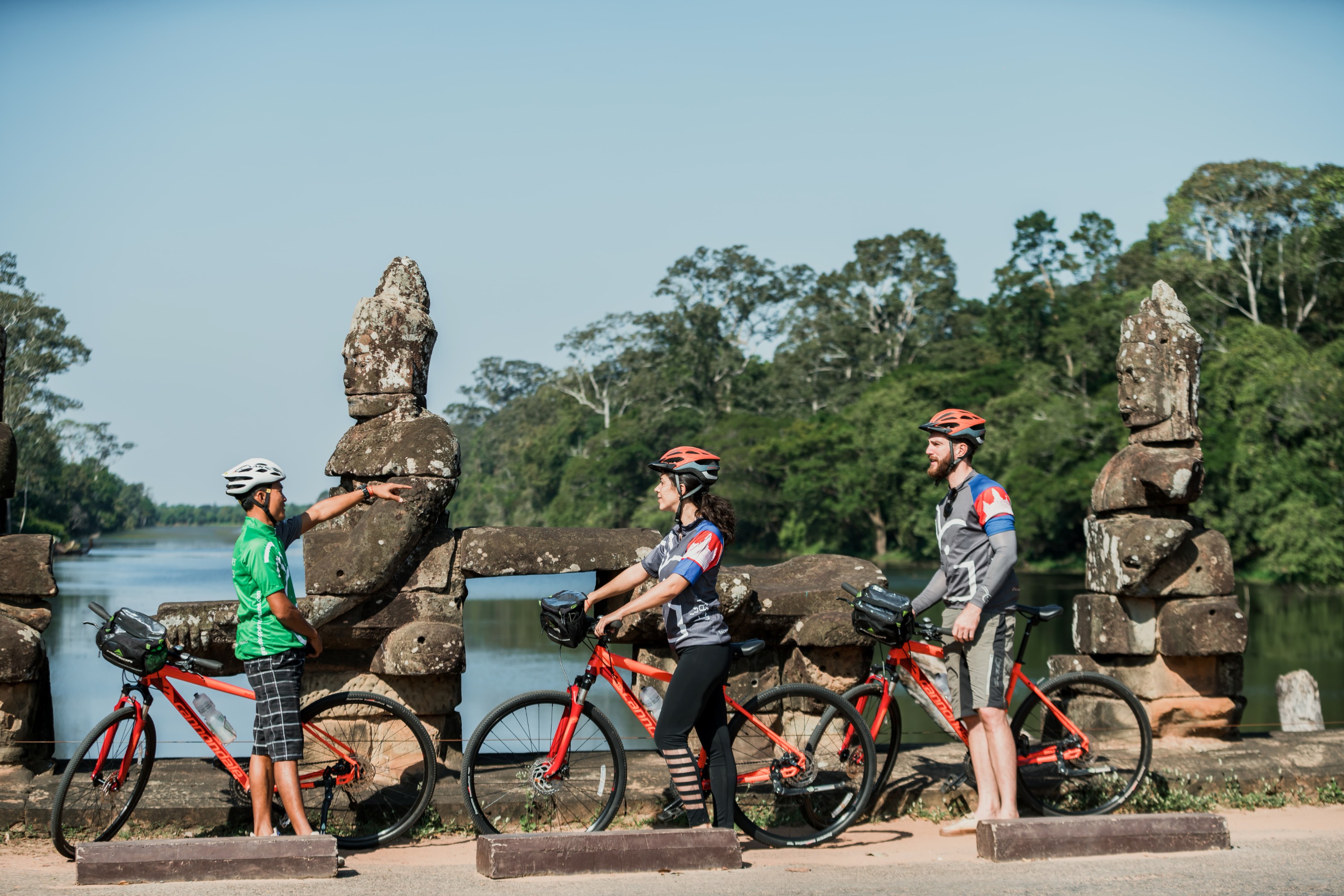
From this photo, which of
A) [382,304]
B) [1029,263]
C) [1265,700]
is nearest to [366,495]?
[382,304]

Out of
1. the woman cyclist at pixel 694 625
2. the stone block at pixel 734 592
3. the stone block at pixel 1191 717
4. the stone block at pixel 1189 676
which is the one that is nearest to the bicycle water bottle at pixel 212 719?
the woman cyclist at pixel 694 625

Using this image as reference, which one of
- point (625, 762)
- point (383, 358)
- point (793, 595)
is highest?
point (383, 358)

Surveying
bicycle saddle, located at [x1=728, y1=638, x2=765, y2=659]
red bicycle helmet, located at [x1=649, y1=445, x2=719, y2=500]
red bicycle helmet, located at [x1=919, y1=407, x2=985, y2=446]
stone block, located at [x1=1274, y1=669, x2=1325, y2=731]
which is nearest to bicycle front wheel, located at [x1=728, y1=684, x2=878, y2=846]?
bicycle saddle, located at [x1=728, y1=638, x2=765, y2=659]

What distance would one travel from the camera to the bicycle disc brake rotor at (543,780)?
466 centimetres

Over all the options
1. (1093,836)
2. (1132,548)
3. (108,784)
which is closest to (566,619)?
(108,784)

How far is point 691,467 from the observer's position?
4559mm

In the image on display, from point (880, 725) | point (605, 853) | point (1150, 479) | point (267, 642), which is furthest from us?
point (1150, 479)

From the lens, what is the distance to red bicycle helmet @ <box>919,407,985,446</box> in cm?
498

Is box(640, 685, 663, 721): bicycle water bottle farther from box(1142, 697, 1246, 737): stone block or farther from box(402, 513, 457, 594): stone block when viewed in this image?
box(1142, 697, 1246, 737): stone block

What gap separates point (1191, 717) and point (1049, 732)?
4.78ft

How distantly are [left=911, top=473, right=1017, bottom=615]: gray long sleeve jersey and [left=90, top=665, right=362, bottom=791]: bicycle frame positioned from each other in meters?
2.49

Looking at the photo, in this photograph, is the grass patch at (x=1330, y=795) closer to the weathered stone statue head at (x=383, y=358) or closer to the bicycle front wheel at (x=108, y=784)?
the weathered stone statue head at (x=383, y=358)

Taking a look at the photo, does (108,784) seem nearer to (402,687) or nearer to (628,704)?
(402,687)

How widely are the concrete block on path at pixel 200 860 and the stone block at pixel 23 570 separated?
60.4 inches
